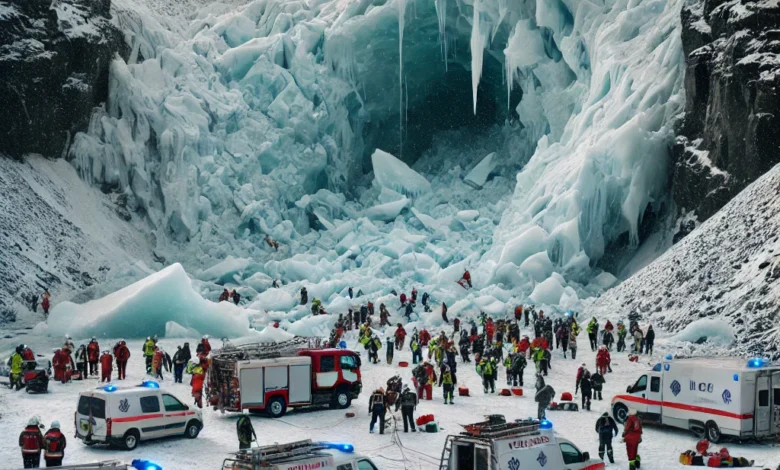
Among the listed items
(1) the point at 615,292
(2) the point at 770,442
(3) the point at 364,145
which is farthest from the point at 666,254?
(3) the point at 364,145

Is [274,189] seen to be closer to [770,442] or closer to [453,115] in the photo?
[453,115]

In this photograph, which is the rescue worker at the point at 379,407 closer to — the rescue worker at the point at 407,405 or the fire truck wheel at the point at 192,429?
the rescue worker at the point at 407,405

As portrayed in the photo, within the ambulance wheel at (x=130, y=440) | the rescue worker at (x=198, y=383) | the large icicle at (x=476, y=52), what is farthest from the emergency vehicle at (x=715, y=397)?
the large icicle at (x=476, y=52)

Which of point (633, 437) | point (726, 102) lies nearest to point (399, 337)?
point (633, 437)

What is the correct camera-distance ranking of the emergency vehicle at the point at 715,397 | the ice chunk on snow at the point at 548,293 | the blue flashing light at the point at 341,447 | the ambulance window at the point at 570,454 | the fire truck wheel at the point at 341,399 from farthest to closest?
the ice chunk on snow at the point at 548,293
the fire truck wheel at the point at 341,399
the emergency vehicle at the point at 715,397
the ambulance window at the point at 570,454
the blue flashing light at the point at 341,447

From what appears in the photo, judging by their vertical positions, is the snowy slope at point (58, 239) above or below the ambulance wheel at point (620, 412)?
above

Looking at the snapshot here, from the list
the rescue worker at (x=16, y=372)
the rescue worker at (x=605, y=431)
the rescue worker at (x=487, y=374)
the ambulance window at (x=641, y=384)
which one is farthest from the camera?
the rescue worker at (x=487, y=374)

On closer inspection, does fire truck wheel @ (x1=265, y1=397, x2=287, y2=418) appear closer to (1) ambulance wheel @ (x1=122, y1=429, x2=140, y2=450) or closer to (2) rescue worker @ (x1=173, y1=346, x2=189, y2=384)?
(1) ambulance wheel @ (x1=122, y1=429, x2=140, y2=450)
